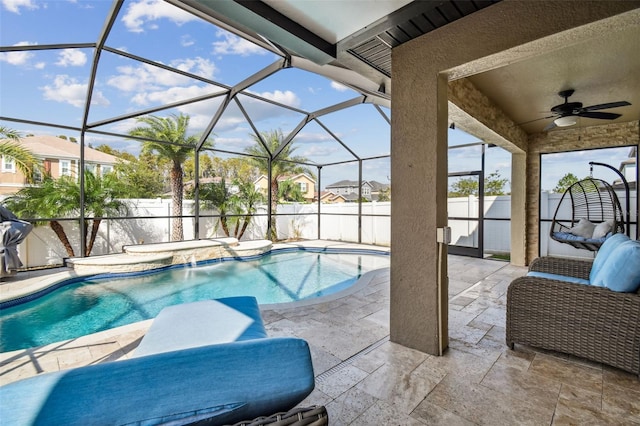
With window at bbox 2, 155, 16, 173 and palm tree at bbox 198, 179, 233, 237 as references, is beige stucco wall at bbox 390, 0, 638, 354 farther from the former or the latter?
window at bbox 2, 155, 16, 173

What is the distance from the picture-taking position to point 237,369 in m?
0.97

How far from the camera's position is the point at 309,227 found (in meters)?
12.1

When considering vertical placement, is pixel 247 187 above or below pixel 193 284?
above

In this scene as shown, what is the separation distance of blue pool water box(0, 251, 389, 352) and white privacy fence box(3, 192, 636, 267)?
1.71 metres

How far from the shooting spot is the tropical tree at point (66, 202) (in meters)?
7.07

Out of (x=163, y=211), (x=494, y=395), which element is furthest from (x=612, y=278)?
(x=163, y=211)

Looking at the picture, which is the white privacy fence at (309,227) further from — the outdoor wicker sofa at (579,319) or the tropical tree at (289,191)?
the outdoor wicker sofa at (579,319)

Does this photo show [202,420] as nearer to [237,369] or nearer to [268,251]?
[237,369]

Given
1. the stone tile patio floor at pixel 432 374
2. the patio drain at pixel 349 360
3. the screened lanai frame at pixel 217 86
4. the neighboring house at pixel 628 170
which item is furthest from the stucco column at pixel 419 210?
the neighboring house at pixel 628 170

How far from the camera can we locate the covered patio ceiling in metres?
2.25

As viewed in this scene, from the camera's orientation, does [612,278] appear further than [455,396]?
Yes

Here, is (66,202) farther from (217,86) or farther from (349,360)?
(349,360)

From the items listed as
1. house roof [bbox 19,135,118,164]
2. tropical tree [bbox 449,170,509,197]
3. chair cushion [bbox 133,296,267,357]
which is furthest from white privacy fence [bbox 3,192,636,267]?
chair cushion [bbox 133,296,267,357]

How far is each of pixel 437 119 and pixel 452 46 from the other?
1.90 feet
